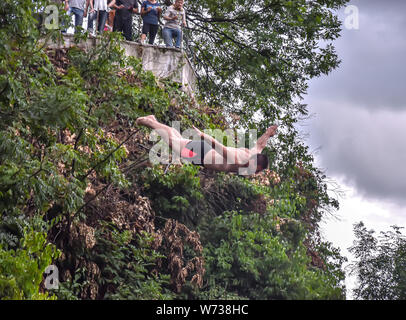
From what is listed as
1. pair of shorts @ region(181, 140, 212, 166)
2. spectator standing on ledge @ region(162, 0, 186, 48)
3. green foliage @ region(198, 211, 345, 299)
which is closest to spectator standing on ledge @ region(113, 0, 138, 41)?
spectator standing on ledge @ region(162, 0, 186, 48)

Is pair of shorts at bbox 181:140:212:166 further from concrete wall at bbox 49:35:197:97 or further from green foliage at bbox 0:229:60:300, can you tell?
concrete wall at bbox 49:35:197:97

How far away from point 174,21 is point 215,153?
4.75m

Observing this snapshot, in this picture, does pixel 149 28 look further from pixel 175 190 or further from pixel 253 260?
pixel 253 260

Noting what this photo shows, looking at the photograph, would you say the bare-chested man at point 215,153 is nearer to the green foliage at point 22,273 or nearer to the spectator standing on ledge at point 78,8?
the green foliage at point 22,273

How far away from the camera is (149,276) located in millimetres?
10523

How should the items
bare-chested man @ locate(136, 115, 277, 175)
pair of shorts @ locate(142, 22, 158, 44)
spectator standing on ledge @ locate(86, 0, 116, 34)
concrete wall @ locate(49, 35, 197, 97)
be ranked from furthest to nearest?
concrete wall @ locate(49, 35, 197, 97) < pair of shorts @ locate(142, 22, 158, 44) < spectator standing on ledge @ locate(86, 0, 116, 34) < bare-chested man @ locate(136, 115, 277, 175)

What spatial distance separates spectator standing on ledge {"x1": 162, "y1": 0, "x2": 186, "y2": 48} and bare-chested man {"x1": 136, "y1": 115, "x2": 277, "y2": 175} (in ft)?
14.4

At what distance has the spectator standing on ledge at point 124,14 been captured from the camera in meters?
12.4

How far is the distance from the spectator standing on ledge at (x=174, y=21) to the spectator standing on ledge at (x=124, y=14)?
0.65m

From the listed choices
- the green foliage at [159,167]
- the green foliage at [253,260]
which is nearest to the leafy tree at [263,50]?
the green foliage at [159,167]

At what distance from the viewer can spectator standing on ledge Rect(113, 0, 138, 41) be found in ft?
40.5

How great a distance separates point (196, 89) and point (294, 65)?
93.9 inches

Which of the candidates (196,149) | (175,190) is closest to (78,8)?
(175,190)
